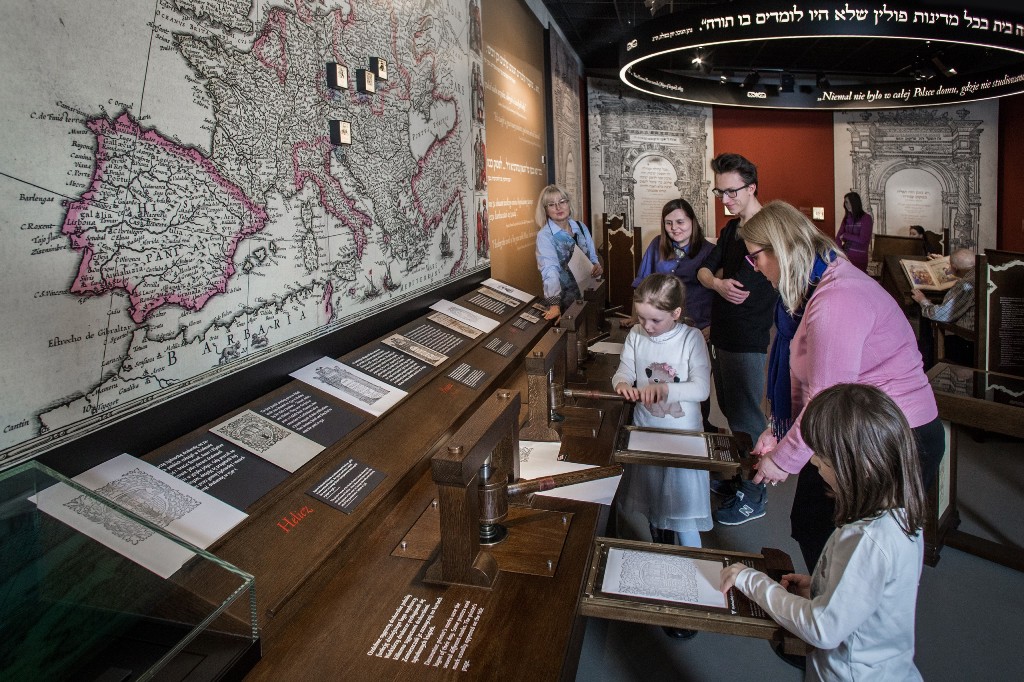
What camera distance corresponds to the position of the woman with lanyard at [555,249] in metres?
5.06

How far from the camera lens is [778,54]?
10.9m

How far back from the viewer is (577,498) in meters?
2.15

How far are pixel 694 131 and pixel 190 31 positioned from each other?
1152cm

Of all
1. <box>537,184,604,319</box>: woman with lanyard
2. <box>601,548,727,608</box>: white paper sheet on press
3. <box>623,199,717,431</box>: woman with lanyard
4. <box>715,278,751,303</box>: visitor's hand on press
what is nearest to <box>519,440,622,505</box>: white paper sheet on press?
<box>601,548,727,608</box>: white paper sheet on press

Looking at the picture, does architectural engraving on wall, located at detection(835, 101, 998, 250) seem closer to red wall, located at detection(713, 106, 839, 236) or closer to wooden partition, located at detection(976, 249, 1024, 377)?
red wall, located at detection(713, 106, 839, 236)

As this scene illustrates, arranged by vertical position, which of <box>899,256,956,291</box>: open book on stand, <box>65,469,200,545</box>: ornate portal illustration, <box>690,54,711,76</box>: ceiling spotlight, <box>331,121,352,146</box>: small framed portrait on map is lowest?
<box>65,469,200,545</box>: ornate portal illustration

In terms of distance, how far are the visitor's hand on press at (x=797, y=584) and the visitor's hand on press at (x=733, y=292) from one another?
2.21 metres

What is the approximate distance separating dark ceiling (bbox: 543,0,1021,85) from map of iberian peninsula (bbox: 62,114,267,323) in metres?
6.94

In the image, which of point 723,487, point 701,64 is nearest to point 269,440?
point 723,487

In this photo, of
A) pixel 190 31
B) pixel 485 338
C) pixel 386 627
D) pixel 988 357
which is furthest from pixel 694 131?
pixel 386 627

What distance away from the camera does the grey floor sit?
106 inches

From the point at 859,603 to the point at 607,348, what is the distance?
2.83 m

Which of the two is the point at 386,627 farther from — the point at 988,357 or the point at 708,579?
the point at 988,357

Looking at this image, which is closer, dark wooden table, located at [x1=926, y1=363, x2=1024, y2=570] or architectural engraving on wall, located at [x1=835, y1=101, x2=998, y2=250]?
dark wooden table, located at [x1=926, y1=363, x2=1024, y2=570]
